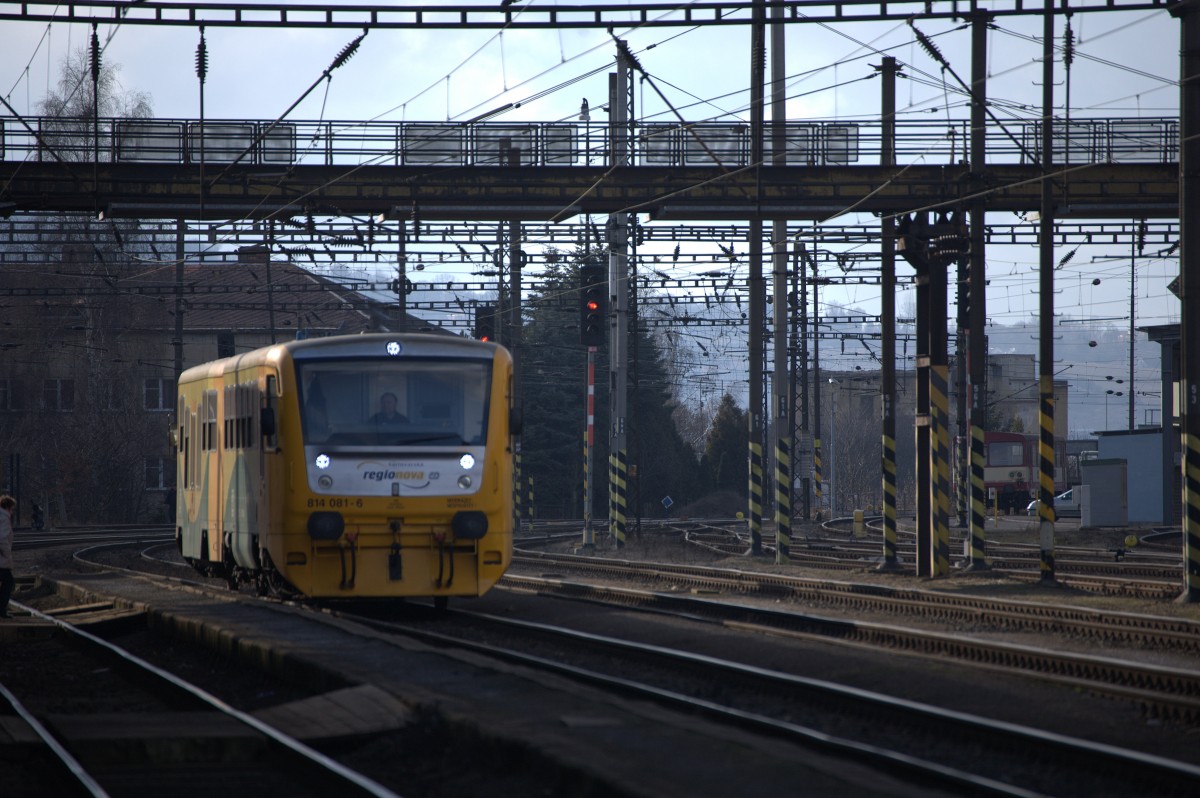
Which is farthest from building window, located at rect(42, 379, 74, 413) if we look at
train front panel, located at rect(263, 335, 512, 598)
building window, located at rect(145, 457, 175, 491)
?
train front panel, located at rect(263, 335, 512, 598)

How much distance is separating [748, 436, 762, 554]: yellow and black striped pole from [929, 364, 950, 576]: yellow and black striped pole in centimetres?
633

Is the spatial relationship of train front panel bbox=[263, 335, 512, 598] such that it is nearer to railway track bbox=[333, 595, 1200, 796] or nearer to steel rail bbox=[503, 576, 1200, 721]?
railway track bbox=[333, 595, 1200, 796]

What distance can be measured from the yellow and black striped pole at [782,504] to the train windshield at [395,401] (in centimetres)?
1206

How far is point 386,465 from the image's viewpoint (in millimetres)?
14961

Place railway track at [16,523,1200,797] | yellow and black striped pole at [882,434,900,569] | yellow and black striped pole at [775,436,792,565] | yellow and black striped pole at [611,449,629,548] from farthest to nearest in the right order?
yellow and black striped pole at [611,449,629,548] → yellow and black striped pole at [775,436,792,565] → yellow and black striped pole at [882,434,900,569] → railway track at [16,523,1200,797]

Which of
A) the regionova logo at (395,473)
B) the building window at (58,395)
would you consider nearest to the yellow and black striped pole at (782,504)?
the regionova logo at (395,473)

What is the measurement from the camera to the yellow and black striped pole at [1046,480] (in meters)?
19.5

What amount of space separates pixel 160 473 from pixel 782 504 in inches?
1644

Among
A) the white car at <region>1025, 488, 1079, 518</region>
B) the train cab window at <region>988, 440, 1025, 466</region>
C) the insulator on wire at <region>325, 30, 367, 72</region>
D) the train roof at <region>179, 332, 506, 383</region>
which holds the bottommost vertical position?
the white car at <region>1025, 488, 1079, 518</region>

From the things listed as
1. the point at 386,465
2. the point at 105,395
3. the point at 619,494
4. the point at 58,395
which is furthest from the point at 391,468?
the point at 58,395

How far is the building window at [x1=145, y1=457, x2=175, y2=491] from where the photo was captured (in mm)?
60906

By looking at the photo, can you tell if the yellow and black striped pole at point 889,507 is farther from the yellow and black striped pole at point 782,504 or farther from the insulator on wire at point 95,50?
the insulator on wire at point 95,50

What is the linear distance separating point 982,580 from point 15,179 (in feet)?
54.4

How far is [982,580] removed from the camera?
21219mm
